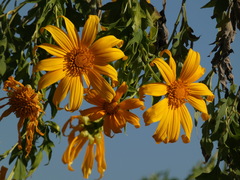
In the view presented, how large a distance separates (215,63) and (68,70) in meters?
0.52

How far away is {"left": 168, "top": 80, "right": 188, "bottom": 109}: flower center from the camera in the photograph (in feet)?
3.78

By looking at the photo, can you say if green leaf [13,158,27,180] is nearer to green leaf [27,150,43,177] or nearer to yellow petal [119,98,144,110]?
green leaf [27,150,43,177]

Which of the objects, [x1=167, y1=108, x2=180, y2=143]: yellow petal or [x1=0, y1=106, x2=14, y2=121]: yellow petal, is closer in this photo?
[x1=167, y1=108, x2=180, y2=143]: yellow petal

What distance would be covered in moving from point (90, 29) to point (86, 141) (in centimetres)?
23

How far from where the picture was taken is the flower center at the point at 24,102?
4.17 ft

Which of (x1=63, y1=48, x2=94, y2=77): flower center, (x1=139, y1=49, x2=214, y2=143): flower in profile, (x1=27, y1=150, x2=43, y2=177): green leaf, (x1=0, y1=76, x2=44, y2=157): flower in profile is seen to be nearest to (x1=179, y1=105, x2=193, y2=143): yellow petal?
(x1=139, y1=49, x2=214, y2=143): flower in profile

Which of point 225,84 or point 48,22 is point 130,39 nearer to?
point 48,22

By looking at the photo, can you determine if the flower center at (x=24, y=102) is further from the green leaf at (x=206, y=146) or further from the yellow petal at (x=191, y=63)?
the green leaf at (x=206, y=146)

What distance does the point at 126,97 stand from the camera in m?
1.20

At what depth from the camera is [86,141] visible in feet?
3.76

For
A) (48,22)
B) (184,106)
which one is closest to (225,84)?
(184,106)

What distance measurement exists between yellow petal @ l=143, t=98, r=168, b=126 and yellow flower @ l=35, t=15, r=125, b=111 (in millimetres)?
82

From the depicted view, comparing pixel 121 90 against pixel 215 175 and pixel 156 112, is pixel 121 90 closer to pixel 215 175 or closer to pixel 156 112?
pixel 156 112

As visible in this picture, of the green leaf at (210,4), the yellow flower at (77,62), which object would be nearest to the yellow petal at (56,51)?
the yellow flower at (77,62)
